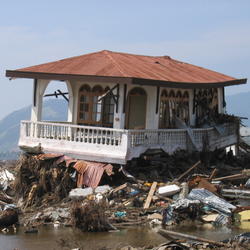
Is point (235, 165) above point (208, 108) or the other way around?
the other way around

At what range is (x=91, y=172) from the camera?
22.4m

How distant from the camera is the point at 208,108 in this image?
29500 mm

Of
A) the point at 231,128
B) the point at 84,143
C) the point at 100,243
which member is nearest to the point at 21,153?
the point at 84,143

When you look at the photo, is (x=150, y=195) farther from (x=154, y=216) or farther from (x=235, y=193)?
(x=235, y=193)

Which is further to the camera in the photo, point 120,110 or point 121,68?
point 121,68

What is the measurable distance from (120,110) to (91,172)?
7.32 ft

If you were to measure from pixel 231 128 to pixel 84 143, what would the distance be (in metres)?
9.04

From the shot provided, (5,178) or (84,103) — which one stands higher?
(84,103)

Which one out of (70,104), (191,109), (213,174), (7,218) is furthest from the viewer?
(191,109)

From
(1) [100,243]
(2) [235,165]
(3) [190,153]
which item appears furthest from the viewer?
(2) [235,165]

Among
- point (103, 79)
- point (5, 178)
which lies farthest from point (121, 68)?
point (5, 178)

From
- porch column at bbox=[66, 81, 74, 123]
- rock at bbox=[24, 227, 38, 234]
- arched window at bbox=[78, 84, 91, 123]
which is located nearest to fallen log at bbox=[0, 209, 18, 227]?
rock at bbox=[24, 227, 38, 234]

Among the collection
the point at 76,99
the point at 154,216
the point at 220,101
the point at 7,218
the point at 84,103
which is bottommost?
the point at 7,218

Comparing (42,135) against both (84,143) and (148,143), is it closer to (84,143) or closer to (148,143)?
(84,143)
